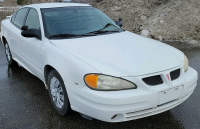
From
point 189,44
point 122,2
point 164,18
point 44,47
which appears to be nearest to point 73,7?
point 44,47

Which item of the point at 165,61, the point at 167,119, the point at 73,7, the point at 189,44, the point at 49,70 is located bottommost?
the point at 189,44

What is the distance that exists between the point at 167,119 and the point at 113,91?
1.16 metres

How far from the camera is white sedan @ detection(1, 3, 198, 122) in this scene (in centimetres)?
242

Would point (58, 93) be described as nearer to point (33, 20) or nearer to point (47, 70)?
point (47, 70)

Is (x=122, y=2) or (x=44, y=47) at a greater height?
(x=44, y=47)

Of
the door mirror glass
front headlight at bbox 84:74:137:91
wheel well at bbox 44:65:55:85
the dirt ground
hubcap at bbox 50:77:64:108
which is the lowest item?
the dirt ground

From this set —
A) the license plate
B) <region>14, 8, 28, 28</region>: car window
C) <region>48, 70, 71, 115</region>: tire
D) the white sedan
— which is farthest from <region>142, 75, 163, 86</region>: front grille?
<region>14, 8, 28, 28</region>: car window

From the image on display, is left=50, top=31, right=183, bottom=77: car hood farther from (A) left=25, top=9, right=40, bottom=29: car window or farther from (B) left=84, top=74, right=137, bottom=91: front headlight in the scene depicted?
(A) left=25, top=9, right=40, bottom=29: car window

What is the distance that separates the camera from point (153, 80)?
2.51 metres

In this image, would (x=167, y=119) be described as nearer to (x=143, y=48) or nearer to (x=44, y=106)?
(x=143, y=48)

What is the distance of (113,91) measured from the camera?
2.41m

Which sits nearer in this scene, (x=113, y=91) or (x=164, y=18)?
(x=113, y=91)

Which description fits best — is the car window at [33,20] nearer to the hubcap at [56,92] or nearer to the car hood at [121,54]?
the car hood at [121,54]

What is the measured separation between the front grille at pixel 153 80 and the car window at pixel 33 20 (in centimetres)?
212
